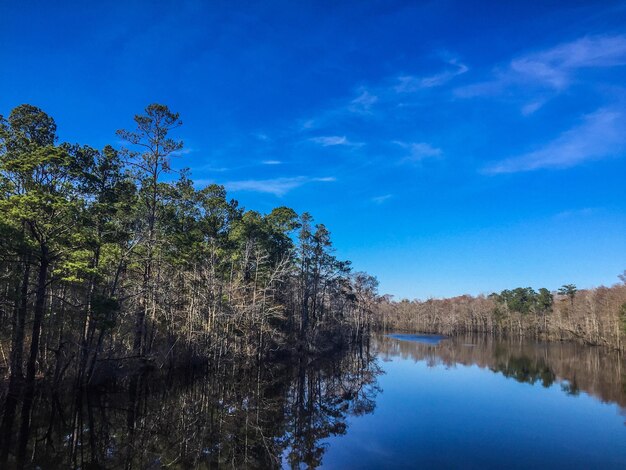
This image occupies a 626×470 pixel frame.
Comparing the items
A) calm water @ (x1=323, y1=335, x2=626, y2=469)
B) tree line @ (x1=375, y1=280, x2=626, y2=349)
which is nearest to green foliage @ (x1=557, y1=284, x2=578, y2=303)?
tree line @ (x1=375, y1=280, x2=626, y2=349)

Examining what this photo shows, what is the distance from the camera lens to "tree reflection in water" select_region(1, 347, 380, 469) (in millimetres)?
12242

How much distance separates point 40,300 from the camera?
1709 centimetres

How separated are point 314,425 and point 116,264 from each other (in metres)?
14.4

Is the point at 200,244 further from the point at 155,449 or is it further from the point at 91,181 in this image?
the point at 155,449

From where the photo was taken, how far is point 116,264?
22828mm

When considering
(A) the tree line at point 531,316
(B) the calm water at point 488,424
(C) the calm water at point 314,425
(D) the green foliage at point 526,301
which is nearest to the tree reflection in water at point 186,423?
(C) the calm water at point 314,425

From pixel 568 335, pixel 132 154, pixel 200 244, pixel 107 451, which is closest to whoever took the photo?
pixel 107 451

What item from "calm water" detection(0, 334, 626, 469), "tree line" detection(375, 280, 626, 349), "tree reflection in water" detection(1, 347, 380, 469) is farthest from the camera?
"tree line" detection(375, 280, 626, 349)

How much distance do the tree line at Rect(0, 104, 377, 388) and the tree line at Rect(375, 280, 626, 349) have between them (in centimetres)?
5826

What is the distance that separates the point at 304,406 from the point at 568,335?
9309cm

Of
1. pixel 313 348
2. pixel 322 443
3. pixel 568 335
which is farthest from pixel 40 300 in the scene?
pixel 568 335

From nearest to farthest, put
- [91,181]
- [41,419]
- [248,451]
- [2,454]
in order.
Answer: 1. [2,454]
2. [248,451]
3. [41,419]
4. [91,181]

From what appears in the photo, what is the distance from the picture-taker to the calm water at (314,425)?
1279 cm

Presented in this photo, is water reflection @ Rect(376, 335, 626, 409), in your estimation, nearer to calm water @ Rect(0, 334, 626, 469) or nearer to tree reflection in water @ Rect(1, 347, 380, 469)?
calm water @ Rect(0, 334, 626, 469)
